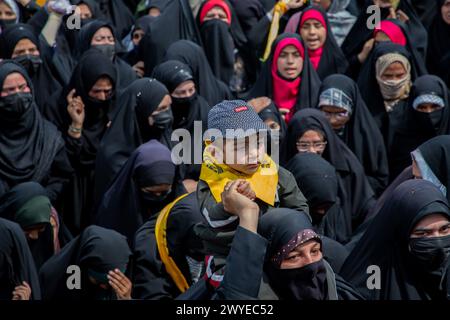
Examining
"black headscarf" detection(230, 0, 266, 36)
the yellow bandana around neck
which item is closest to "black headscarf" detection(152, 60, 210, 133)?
"black headscarf" detection(230, 0, 266, 36)

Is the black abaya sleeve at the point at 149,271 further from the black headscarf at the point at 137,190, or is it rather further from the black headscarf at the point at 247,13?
the black headscarf at the point at 247,13

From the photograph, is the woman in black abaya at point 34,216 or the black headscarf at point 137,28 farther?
the black headscarf at point 137,28

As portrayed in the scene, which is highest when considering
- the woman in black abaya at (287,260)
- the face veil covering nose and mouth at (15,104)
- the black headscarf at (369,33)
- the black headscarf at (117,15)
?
the woman in black abaya at (287,260)

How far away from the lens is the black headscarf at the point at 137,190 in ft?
21.0

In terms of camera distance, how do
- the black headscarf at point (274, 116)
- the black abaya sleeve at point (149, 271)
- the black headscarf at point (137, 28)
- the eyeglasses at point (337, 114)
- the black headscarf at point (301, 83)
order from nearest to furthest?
1. the black abaya sleeve at point (149, 271)
2. the black headscarf at point (274, 116)
3. the eyeglasses at point (337, 114)
4. the black headscarf at point (301, 83)
5. the black headscarf at point (137, 28)

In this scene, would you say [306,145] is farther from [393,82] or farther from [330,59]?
[330,59]

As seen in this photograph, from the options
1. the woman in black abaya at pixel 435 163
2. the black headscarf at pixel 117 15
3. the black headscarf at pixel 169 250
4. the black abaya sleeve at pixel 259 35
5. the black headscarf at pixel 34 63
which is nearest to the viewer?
the black headscarf at pixel 169 250

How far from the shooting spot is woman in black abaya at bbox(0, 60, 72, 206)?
7391 mm

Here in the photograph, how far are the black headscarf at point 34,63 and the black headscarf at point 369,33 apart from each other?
213 centimetres

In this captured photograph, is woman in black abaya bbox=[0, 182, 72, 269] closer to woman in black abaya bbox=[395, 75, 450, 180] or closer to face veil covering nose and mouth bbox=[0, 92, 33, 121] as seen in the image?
face veil covering nose and mouth bbox=[0, 92, 33, 121]

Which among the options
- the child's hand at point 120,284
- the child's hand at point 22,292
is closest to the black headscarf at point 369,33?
the child's hand at point 120,284

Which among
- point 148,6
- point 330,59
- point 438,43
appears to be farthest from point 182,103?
point 438,43

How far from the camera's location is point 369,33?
29.7ft

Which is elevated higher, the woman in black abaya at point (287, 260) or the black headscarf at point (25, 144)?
the woman in black abaya at point (287, 260)
